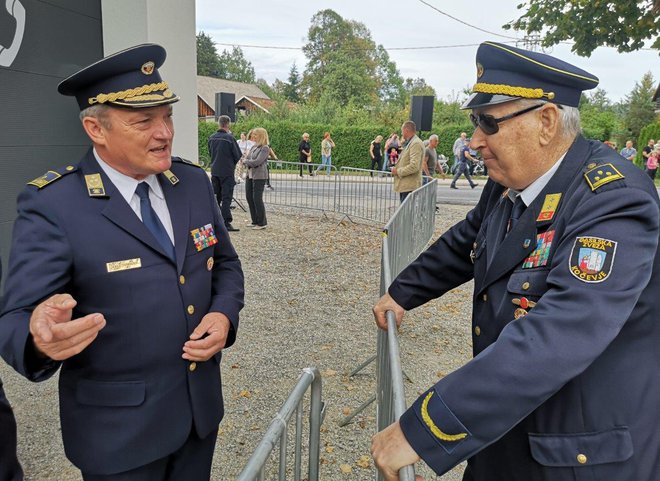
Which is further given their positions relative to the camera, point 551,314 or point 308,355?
point 308,355

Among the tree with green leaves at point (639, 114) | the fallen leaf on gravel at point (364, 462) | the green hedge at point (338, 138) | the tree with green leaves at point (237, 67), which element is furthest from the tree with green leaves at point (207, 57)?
the fallen leaf on gravel at point (364, 462)

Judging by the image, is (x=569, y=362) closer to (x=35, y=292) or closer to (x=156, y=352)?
(x=156, y=352)

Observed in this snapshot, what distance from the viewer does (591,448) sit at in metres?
1.35

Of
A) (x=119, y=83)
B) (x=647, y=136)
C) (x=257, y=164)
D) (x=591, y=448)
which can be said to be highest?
(x=647, y=136)

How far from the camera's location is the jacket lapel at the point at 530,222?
1.52 metres

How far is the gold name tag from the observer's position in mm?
1726

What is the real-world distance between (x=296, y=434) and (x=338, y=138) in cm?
2766

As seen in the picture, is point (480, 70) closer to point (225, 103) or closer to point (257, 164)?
point (257, 164)

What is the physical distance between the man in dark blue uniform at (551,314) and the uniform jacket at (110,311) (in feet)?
2.84

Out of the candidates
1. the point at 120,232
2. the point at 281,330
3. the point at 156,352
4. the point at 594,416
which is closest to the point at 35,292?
the point at 120,232

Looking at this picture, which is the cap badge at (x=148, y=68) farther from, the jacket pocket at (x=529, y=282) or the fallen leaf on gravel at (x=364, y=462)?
the fallen leaf on gravel at (x=364, y=462)

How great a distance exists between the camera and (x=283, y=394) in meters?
4.12

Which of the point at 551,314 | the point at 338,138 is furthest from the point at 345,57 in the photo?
the point at 551,314

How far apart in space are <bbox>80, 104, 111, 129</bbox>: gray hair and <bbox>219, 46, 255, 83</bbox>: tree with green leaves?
96272 millimetres
